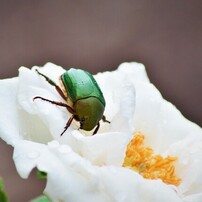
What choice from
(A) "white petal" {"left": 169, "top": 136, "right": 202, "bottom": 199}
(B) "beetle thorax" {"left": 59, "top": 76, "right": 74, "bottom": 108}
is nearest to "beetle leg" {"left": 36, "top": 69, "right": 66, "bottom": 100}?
(B) "beetle thorax" {"left": 59, "top": 76, "right": 74, "bottom": 108}

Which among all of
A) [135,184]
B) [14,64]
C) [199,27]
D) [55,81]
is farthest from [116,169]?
[199,27]

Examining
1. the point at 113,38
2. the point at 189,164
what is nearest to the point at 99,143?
the point at 189,164

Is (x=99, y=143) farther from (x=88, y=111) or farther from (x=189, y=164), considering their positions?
(x=189, y=164)

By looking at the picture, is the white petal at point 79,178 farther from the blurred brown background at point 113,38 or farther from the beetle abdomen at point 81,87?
the blurred brown background at point 113,38

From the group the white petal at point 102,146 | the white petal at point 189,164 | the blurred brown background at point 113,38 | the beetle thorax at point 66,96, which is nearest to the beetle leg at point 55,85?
the beetle thorax at point 66,96

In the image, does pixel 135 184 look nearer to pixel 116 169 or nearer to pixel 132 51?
pixel 116 169

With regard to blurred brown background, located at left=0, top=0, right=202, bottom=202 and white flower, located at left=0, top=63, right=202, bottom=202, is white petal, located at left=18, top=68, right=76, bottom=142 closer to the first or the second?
white flower, located at left=0, top=63, right=202, bottom=202
